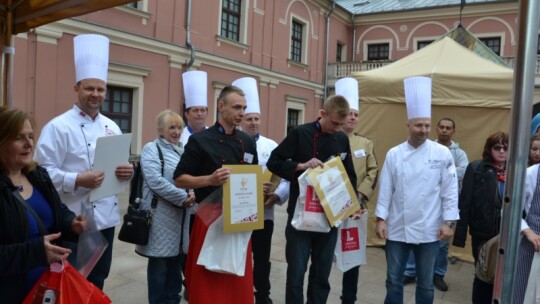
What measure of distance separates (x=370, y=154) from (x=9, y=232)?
10.0 ft

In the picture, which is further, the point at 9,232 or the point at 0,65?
the point at 0,65

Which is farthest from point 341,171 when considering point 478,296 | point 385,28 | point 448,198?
point 385,28

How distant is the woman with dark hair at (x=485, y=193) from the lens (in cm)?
354

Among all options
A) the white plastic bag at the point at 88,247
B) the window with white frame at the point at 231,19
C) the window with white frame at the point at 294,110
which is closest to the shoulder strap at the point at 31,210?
the white plastic bag at the point at 88,247

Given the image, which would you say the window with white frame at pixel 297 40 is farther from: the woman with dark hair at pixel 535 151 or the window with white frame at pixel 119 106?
the woman with dark hair at pixel 535 151

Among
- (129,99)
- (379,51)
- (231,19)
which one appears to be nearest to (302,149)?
(129,99)

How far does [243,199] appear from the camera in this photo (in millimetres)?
2668

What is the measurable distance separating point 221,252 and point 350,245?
1.17 meters

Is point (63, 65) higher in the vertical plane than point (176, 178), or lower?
higher

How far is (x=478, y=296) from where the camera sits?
3.29 meters

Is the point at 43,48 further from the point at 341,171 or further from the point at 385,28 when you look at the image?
the point at 385,28

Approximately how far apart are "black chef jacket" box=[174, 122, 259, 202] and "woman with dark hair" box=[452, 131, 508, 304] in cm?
213

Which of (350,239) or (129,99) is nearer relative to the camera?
(350,239)

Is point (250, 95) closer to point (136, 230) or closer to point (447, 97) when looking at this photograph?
point (136, 230)
